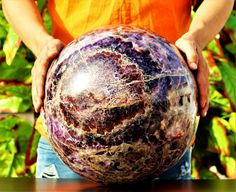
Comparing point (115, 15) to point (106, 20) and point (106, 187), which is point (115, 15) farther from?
point (106, 187)

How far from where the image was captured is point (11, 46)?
12.8ft

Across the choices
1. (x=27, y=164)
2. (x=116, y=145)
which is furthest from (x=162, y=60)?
(x=27, y=164)

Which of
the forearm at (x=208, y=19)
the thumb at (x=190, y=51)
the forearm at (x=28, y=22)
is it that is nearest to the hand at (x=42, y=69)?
the forearm at (x=28, y=22)

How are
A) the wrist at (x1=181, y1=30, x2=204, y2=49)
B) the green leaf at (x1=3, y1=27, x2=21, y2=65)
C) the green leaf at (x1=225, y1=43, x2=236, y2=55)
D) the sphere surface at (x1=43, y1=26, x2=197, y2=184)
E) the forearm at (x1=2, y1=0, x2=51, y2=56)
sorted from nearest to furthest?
the sphere surface at (x1=43, y1=26, x2=197, y2=184) < the wrist at (x1=181, y1=30, x2=204, y2=49) < the forearm at (x1=2, y1=0, x2=51, y2=56) < the green leaf at (x1=3, y1=27, x2=21, y2=65) < the green leaf at (x1=225, y1=43, x2=236, y2=55)

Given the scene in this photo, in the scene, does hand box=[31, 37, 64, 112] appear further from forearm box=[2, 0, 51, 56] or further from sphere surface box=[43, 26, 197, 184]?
forearm box=[2, 0, 51, 56]

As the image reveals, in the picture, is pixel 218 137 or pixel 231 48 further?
pixel 231 48

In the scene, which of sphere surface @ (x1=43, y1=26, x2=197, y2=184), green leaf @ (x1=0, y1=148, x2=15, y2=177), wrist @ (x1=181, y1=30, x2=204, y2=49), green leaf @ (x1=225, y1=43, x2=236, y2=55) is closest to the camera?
sphere surface @ (x1=43, y1=26, x2=197, y2=184)

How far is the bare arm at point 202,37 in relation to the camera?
2.04 m

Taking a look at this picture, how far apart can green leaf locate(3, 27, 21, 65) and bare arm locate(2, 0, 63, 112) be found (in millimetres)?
1260

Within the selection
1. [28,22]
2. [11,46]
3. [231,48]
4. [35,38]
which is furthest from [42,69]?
[231,48]

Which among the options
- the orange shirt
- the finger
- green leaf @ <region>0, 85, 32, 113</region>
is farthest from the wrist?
green leaf @ <region>0, 85, 32, 113</region>

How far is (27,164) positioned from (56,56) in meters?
2.07

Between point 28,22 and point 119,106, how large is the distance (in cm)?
70

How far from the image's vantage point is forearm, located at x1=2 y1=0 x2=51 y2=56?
2.28m
